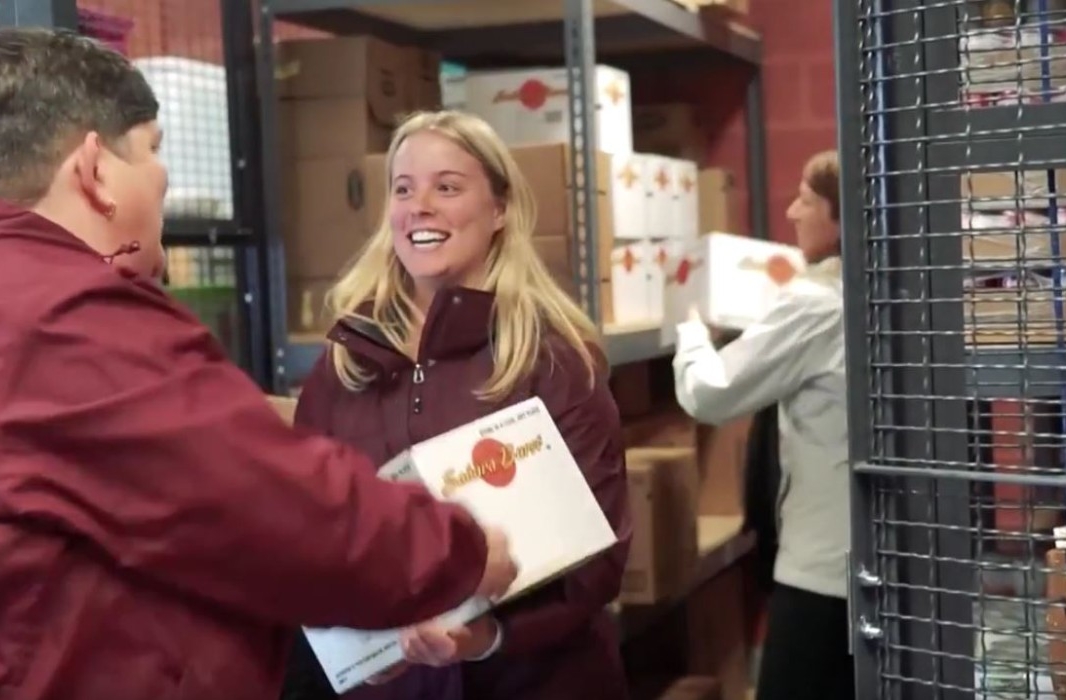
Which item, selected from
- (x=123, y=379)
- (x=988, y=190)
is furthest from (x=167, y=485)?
(x=988, y=190)

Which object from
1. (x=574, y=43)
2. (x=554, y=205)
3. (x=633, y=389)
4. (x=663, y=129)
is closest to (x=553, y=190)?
(x=554, y=205)

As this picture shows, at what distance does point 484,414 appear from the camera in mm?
1720

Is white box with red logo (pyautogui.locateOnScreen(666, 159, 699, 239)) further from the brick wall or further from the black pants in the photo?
the black pants

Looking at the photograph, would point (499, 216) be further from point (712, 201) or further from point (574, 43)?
point (712, 201)

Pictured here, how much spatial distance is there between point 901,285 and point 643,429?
2002 mm

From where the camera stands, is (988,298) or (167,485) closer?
(167,485)

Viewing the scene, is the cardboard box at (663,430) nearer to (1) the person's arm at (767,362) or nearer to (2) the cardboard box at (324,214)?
(1) the person's arm at (767,362)

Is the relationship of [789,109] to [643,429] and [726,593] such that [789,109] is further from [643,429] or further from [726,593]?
[726,593]

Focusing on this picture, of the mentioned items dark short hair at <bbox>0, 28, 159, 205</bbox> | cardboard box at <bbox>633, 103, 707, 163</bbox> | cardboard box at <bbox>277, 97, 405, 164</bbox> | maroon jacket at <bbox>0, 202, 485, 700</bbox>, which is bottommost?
maroon jacket at <bbox>0, 202, 485, 700</bbox>

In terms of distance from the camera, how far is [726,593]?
3527 mm

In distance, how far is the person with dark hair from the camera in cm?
102

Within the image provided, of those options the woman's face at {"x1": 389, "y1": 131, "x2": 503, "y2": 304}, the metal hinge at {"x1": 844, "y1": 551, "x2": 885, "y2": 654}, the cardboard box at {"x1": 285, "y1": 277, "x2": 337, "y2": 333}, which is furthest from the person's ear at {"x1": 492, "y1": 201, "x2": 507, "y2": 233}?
the metal hinge at {"x1": 844, "y1": 551, "x2": 885, "y2": 654}

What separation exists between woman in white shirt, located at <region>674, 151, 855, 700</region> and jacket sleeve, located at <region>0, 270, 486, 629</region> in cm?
143

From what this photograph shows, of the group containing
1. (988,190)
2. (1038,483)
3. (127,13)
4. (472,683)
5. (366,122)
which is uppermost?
(127,13)
